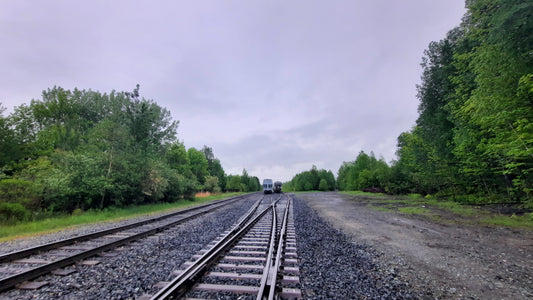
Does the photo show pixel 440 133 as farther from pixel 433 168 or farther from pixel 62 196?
pixel 62 196

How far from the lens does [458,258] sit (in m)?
4.94

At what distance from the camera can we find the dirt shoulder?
3.47 metres

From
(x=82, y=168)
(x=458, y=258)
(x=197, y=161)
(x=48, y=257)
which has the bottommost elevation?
(x=458, y=258)

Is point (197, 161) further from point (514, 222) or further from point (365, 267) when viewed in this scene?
point (365, 267)

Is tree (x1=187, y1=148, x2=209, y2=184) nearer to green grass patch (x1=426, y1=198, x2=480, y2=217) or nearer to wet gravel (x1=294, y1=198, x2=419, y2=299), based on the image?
green grass patch (x1=426, y1=198, x2=480, y2=217)

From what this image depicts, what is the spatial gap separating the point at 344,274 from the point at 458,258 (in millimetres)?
3288

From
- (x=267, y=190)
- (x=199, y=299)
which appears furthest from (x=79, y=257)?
(x=267, y=190)

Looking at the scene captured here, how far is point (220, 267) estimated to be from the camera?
3947 mm

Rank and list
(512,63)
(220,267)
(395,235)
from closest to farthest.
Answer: (220,267)
(395,235)
(512,63)

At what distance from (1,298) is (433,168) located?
2961 cm

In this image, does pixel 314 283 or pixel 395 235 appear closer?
pixel 314 283

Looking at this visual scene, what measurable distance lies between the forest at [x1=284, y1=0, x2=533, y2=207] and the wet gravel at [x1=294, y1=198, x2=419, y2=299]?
8374 mm

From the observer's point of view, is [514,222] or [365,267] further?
[514,222]

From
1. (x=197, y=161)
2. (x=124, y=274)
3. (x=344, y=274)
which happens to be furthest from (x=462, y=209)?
(x=197, y=161)
